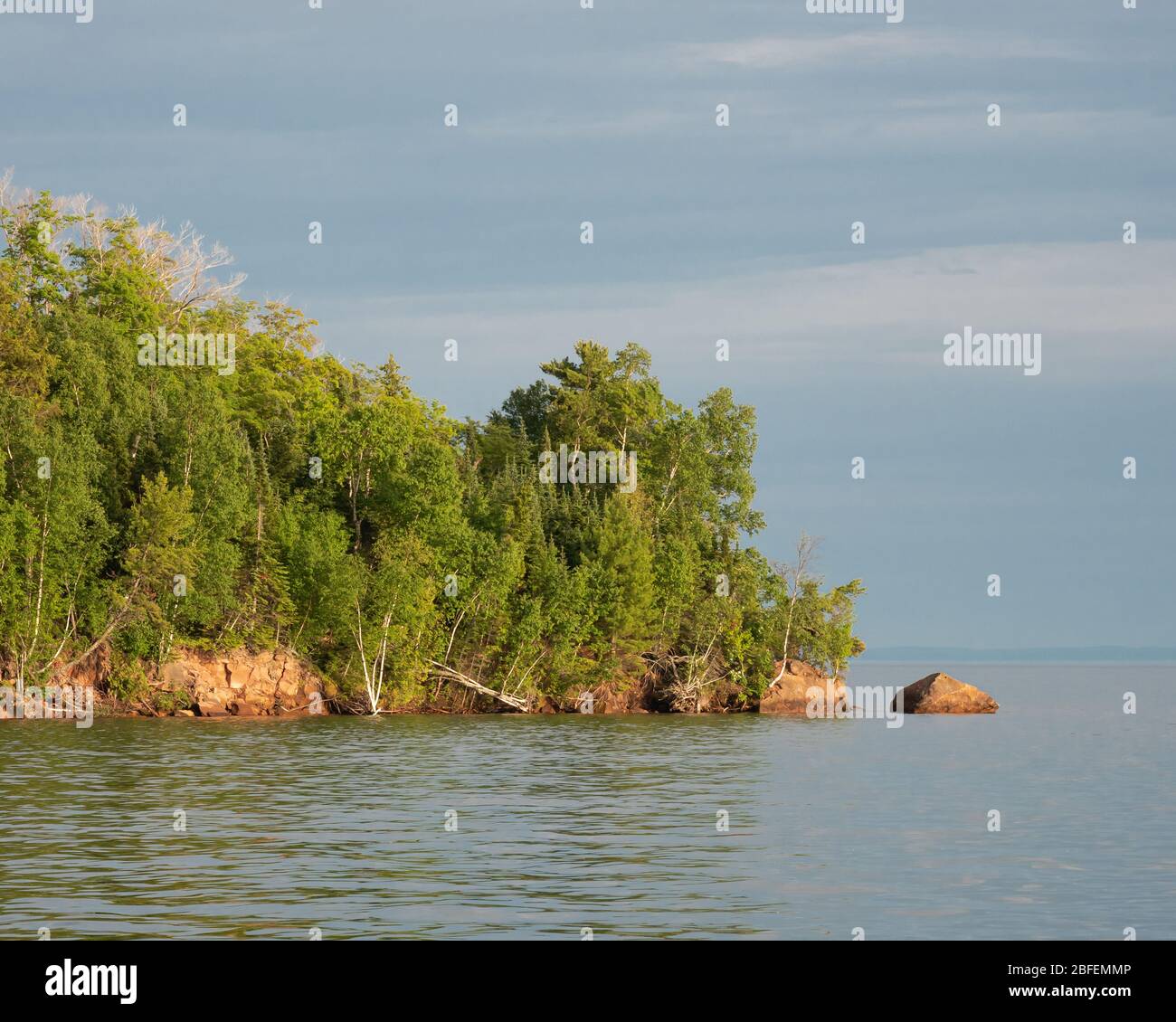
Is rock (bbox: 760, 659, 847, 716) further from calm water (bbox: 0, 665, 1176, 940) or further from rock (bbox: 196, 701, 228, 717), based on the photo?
rock (bbox: 196, 701, 228, 717)

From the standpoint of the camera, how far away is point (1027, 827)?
33.2m

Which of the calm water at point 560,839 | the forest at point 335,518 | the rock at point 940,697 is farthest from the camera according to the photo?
the rock at point 940,697

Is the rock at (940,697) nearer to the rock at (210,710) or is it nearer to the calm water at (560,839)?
the calm water at (560,839)

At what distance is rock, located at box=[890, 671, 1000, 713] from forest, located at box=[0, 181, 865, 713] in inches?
317

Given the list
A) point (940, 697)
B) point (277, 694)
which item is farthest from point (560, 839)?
point (940, 697)

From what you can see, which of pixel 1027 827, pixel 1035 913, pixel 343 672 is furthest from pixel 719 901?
pixel 343 672

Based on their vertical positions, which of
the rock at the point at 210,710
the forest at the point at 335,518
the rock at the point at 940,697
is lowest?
the rock at the point at 940,697

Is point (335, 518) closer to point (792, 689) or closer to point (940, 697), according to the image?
point (792, 689)

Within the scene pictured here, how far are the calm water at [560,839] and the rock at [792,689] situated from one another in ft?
92.0

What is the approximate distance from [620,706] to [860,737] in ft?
58.5

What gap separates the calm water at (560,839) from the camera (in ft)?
67.5

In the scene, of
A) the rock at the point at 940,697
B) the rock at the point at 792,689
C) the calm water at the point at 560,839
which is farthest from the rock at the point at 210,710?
the rock at the point at 940,697

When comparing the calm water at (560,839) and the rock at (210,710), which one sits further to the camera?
the rock at (210,710)
